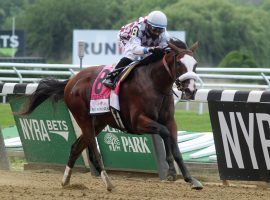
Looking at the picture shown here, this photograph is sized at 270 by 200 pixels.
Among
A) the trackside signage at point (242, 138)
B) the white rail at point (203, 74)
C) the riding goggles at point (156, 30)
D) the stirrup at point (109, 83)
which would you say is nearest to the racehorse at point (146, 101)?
the stirrup at point (109, 83)

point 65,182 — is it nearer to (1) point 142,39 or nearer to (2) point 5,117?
(1) point 142,39

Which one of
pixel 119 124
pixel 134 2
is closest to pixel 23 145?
pixel 119 124

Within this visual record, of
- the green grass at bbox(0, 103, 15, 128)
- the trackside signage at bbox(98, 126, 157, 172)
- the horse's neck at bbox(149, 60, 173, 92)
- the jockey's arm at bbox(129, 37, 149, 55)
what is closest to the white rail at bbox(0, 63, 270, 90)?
the green grass at bbox(0, 103, 15, 128)

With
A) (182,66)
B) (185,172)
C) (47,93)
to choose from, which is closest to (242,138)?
(185,172)

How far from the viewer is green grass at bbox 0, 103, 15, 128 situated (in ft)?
50.3

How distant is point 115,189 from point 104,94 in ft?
3.19

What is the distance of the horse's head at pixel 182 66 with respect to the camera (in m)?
7.41

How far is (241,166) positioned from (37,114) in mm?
2577

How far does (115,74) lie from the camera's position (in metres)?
8.34

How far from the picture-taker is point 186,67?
7.53 m

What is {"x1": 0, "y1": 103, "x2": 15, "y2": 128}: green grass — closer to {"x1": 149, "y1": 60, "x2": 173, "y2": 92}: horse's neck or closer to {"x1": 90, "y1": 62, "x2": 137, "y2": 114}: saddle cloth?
{"x1": 90, "y1": 62, "x2": 137, "y2": 114}: saddle cloth

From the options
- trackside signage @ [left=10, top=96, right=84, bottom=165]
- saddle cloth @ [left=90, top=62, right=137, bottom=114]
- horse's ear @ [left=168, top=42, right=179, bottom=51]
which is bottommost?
trackside signage @ [left=10, top=96, right=84, bottom=165]

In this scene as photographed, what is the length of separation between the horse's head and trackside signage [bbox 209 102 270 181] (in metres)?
0.77

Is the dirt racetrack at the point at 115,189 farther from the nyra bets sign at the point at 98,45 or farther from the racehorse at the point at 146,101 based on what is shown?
the nyra bets sign at the point at 98,45
